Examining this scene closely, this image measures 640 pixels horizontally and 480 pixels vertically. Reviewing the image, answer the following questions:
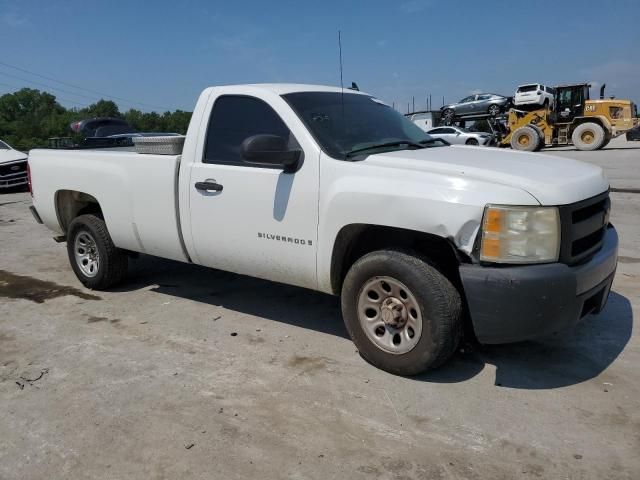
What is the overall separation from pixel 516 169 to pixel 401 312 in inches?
45.4

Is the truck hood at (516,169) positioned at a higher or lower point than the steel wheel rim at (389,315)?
higher

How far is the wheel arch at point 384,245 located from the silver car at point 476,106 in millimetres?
28349

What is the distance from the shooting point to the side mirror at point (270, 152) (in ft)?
12.0

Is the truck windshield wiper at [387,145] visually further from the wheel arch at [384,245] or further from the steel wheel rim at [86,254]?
the steel wheel rim at [86,254]

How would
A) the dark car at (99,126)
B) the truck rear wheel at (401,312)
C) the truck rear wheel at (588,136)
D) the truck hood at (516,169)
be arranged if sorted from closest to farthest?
1. the truck hood at (516,169)
2. the truck rear wheel at (401,312)
3. the dark car at (99,126)
4. the truck rear wheel at (588,136)

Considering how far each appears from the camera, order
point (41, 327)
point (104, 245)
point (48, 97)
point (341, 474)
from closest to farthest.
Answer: point (341, 474)
point (41, 327)
point (104, 245)
point (48, 97)

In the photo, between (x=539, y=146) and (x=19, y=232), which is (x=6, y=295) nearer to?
(x=19, y=232)

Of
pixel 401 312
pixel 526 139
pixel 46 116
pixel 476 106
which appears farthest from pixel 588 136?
pixel 46 116

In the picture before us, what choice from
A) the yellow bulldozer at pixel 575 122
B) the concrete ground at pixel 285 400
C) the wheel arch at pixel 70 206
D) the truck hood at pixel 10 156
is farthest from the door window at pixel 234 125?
the yellow bulldozer at pixel 575 122

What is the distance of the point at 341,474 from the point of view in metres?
2.61

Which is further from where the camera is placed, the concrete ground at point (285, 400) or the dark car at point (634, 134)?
the dark car at point (634, 134)

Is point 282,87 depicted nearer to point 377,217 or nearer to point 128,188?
point 377,217

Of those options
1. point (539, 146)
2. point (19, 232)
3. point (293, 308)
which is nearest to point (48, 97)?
point (539, 146)

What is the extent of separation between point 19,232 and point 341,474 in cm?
816
